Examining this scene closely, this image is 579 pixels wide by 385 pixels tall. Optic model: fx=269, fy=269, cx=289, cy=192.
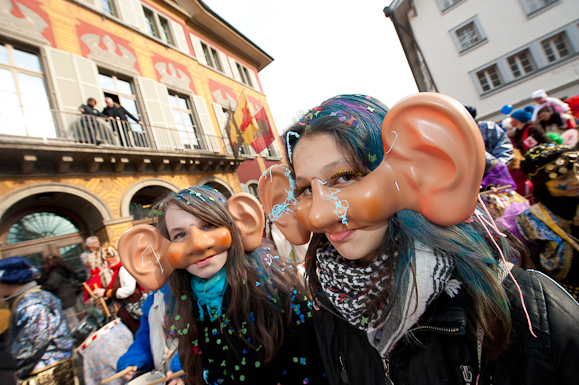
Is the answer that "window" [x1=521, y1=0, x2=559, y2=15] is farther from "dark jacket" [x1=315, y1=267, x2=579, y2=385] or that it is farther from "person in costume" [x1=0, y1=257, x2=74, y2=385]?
"person in costume" [x1=0, y1=257, x2=74, y2=385]

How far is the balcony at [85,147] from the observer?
5.30 meters

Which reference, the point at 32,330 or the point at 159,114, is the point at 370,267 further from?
the point at 159,114

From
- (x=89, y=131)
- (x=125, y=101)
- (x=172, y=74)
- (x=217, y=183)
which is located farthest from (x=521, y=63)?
(x=89, y=131)

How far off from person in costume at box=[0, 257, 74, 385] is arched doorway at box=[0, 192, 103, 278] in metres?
4.06

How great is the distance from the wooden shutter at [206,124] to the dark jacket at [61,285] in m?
5.97

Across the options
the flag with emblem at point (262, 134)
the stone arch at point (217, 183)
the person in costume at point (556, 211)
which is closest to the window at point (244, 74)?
the flag with emblem at point (262, 134)

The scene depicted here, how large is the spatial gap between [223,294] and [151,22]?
11538mm

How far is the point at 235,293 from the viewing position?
1.51m

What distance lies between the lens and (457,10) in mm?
14344

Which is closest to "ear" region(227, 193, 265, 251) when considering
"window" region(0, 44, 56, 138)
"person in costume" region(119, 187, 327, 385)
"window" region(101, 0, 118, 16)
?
"person in costume" region(119, 187, 327, 385)

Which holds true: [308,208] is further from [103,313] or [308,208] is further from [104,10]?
[104,10]

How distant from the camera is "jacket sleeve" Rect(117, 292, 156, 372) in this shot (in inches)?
76.2

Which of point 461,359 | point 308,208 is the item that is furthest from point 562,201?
point 308,208

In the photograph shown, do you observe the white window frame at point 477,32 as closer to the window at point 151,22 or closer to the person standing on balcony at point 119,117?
the window at point 151,22
